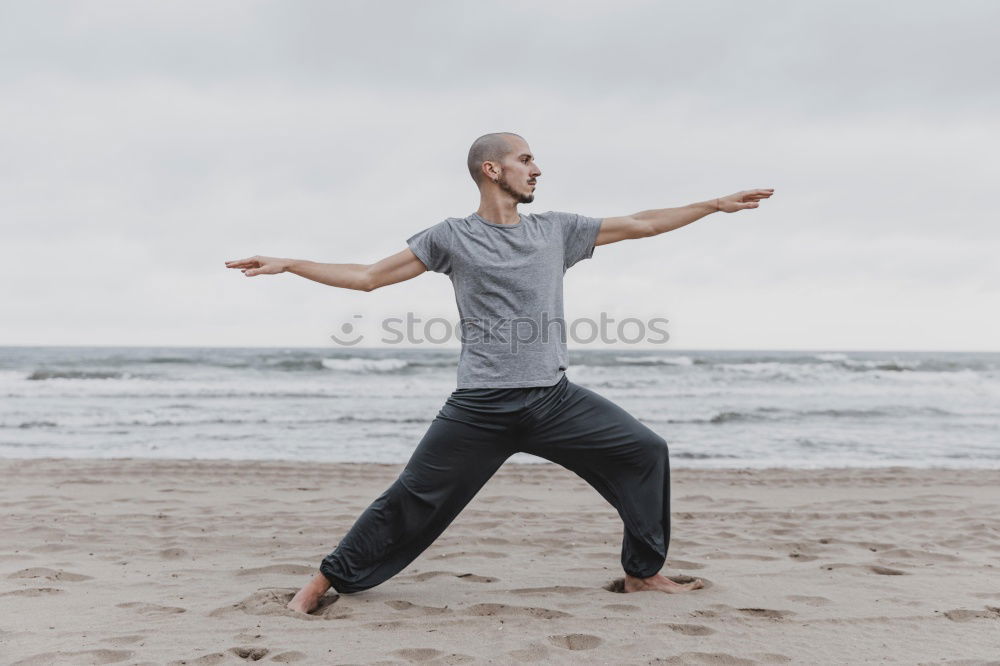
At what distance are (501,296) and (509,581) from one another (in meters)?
1.61

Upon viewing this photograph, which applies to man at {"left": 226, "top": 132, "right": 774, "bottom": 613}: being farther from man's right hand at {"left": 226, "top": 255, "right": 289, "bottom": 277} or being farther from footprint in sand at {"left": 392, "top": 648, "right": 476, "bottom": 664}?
footprint in sand at {"left": 392, "top": 648, "right": 476, "bottom": 664}

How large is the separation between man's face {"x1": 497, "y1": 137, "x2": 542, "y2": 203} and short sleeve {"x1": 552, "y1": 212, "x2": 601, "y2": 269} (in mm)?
224

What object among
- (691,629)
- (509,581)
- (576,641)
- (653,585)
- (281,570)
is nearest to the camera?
(576,641)

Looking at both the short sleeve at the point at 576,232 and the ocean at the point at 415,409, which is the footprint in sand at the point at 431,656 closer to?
the short sleeve at the point at 576,232

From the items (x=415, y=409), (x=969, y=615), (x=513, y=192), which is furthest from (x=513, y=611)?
(x=415, y=409)

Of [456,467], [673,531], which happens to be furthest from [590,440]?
[673,531]

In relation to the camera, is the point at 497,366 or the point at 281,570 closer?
the point at 497,366

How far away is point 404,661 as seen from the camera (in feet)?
10.3

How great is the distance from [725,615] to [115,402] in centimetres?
1796

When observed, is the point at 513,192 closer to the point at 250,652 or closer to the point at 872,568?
the point at 250,652

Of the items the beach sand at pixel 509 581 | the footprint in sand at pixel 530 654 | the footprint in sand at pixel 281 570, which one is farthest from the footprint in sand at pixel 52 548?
the footprint in sand at pixel 530 654

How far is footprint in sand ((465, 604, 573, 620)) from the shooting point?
146 inches

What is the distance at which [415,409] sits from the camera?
17531 millimetres

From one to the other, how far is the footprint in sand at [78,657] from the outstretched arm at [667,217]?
2.65 metres
